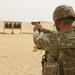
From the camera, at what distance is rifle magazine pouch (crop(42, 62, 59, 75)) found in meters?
3.43

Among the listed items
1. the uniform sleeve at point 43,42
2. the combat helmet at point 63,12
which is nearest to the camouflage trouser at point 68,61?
the uniform sleeve at point 43,42

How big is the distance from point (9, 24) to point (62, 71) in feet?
104

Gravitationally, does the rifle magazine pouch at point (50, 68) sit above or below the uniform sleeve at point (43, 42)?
below

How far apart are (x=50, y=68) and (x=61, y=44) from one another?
30cm

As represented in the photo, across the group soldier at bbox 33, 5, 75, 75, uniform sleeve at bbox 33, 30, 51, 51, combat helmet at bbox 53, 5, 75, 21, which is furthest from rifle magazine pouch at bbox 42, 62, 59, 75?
combat helmet at bbox 53, 5, 75, 21

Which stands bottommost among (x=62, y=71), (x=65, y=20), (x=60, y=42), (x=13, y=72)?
(x=13, y=72)

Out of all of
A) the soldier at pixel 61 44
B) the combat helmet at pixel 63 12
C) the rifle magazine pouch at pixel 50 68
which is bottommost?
the rifle magazine pouch at pixel 50 68

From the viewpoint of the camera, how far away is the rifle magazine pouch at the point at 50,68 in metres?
3.43

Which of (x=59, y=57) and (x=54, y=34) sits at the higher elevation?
(x=54, y=34)

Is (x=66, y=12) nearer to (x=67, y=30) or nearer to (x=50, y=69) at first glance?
(x=67, y=30)

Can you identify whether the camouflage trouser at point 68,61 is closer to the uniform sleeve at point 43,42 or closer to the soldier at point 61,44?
the soldier at point 61,44

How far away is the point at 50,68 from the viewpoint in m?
3.46

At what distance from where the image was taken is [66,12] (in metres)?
3.41

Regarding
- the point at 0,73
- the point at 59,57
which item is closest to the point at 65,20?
the point at 59,57
